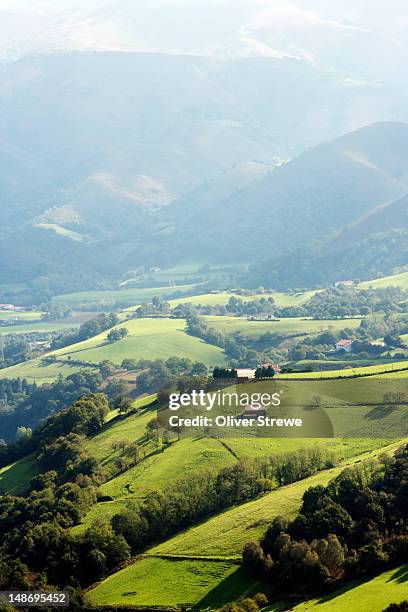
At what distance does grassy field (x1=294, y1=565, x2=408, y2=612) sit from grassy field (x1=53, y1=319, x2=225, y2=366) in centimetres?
9403

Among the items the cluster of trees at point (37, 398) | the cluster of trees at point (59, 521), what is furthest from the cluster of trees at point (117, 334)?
the cluster of trees at point (59, 521)

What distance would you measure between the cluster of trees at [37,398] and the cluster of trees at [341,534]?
76304 millimetres

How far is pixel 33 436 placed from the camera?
84.8 metres

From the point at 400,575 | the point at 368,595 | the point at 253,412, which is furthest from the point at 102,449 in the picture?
the point at 368,595

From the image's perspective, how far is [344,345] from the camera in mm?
136250

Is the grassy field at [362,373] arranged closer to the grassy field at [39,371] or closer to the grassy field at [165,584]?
the grassy field at [165,584]

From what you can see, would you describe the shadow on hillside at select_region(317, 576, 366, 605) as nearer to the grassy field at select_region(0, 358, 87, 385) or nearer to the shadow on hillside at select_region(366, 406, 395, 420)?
the shadow on hillside at select_region(366, 406, 395, 420)

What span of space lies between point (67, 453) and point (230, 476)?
18692 mm

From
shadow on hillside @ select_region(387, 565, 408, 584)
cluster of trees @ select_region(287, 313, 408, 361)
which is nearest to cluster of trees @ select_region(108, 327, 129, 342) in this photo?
cluster of trees @ select_region(287, 313, 408, 361)

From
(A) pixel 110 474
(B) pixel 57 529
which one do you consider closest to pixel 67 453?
(A) pixel 110 474

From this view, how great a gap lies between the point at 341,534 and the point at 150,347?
323ft

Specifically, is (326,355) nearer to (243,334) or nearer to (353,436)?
(243,334)

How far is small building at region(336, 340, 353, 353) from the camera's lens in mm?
134087

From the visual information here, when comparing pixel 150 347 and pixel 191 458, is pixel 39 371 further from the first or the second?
pixel 191 458
